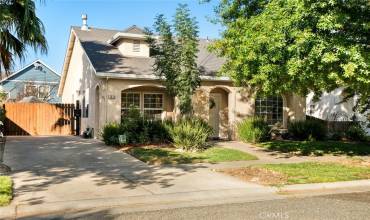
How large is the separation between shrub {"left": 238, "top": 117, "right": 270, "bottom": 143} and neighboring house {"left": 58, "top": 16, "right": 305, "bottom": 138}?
3.50ft

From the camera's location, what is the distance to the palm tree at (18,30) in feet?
47.5

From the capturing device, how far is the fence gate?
24047 mm

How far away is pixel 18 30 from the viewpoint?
15.2m

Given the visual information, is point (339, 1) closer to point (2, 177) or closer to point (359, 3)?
point (359, 3)

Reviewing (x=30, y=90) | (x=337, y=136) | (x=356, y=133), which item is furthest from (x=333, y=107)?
(x=30, y=90)

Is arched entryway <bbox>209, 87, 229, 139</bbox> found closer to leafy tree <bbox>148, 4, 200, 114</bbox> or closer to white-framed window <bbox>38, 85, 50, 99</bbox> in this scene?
leafy tree <bbox>148, 4, 200, 114</bbox>

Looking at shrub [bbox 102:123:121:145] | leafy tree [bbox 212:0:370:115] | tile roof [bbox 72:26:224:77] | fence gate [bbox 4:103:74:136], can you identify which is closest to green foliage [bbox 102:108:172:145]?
shrub [bbox 102:123:121:145]

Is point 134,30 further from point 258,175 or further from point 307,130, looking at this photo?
point 258,175

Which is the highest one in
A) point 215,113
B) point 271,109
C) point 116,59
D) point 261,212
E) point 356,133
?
point 116,59

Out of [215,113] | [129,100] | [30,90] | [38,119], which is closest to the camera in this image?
[129,100]

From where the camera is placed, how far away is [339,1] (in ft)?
37.5

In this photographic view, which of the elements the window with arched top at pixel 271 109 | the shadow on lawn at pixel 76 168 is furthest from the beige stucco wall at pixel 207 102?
the shadow on lawn at pixel 76 168

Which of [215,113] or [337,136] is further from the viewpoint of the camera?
[337,136]

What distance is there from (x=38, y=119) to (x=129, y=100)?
22.1 ft
